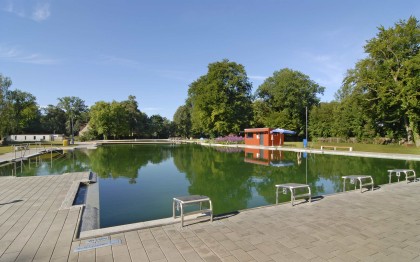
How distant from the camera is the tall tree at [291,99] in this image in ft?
130

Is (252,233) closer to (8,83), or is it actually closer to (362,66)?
(362,66)

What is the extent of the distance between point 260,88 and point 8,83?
37181mm

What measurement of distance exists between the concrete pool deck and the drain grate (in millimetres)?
54

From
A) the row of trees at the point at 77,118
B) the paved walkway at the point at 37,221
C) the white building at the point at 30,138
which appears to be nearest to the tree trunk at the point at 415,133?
the paved walkway at the point at 37,221

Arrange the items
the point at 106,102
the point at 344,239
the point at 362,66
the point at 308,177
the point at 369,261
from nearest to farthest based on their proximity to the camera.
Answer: the point at 369,261
the point at 344,239
the point at 308,177
the point at 362,66
the point at 106,102

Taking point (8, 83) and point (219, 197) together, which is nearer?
point (219, 197)

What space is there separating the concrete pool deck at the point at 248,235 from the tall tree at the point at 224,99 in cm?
3123

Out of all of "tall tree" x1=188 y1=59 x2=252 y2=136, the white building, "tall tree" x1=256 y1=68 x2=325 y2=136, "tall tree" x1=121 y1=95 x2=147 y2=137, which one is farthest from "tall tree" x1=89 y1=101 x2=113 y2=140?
"tall tree" x1=256 y1=68 x2=325 y2=136

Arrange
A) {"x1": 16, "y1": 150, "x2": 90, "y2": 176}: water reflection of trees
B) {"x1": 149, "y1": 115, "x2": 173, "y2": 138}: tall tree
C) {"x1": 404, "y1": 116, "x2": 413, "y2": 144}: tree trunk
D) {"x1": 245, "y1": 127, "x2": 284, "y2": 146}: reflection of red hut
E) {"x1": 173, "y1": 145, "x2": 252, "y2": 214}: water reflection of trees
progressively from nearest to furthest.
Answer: {"x1": 173, "y1": 145, "x2": 252, "y2": 214}: water reflection of trees < {"x1": 16, "y1": 150, "x2": 90, "y2": 176}: water reflection of trees < {"x1": 404, "y1": 116, "x2": 413, "y2": 144}: tree trunk < {"x1": 245, "y1": 127, "x2": 284, "y2": 146}: reflection of red hut < {"x1": 149, "y1": 115, "x2": 173, "y2": 138}: tall tree

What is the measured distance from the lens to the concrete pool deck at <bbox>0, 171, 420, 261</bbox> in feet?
10.6

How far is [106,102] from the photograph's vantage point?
51.8 metres

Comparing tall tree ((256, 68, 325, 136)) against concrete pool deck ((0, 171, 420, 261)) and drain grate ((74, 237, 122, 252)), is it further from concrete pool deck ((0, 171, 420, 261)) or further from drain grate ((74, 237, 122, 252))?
drain grate ((74, 237, 122, 252))

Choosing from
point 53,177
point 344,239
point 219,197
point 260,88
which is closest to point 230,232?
point 344,239

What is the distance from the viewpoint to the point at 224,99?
36781mm
